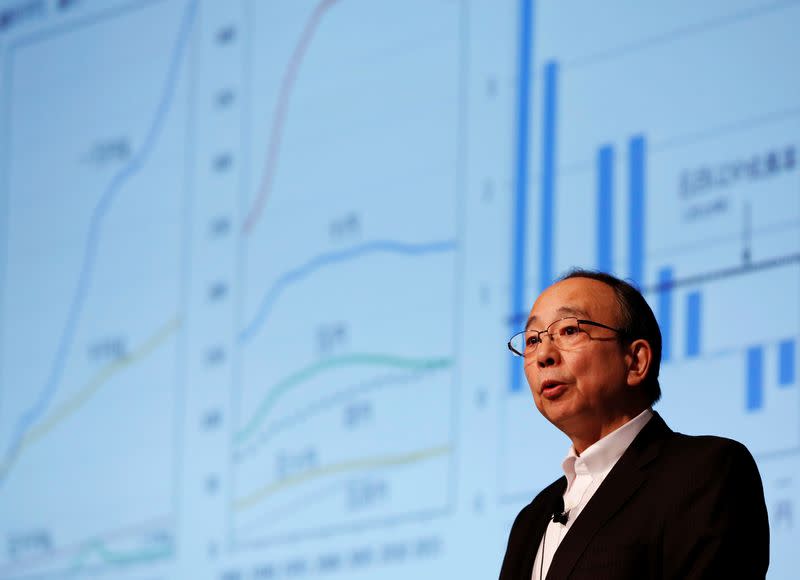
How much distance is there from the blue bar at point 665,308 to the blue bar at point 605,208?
4.6 inches

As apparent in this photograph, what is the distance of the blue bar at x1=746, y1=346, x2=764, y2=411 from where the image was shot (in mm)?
2547

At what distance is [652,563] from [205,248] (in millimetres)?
2042

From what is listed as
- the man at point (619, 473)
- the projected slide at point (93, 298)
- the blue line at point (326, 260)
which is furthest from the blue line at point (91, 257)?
the man at point (619, 473)

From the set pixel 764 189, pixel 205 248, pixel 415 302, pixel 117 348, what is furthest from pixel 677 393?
pixel 117 348

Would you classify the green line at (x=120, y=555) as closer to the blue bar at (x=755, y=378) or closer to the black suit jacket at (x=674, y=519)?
the blue bar at (x=755, y=378)

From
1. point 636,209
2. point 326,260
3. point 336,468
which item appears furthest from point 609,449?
point 326,260

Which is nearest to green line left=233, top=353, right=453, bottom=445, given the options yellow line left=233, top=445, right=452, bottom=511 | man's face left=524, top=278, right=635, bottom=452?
yellow line left=233, top=445, right=452, bottom=511

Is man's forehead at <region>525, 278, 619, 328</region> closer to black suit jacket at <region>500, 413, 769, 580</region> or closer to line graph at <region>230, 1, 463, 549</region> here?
black suit jacket at <region>500, 413, 769, 580</region>

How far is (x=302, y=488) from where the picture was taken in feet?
10.5

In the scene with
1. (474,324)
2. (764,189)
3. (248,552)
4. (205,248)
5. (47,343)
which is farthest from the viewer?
(47,343)

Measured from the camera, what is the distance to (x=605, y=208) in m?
2.86

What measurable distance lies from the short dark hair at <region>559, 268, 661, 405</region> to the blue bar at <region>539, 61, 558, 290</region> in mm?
932

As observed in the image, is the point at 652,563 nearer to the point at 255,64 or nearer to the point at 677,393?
the point at 677,393

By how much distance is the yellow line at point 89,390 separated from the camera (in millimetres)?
3611
